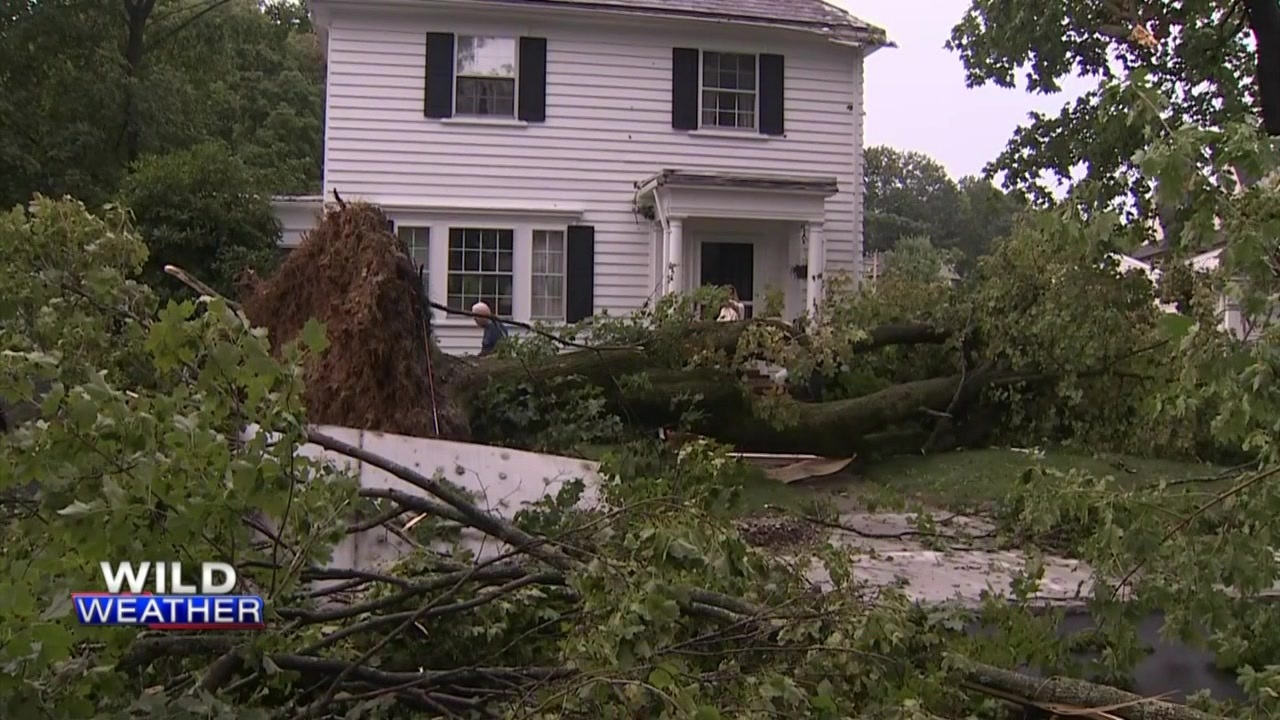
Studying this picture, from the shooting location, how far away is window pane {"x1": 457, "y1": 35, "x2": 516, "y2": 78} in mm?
14328

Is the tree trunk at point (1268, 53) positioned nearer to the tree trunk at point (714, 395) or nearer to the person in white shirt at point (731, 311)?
the tree trunk at point (714, 395)

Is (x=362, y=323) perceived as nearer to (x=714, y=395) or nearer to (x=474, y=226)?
(x=714, y=395)

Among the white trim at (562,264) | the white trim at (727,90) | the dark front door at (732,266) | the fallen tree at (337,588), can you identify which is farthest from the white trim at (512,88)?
the fallen tree at (337,588)

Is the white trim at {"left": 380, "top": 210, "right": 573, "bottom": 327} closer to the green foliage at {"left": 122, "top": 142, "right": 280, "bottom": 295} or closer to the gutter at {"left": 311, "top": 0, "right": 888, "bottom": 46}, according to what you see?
the green foliage at {"left": 122, "top": 142, "right": 280, "bottom": 295}

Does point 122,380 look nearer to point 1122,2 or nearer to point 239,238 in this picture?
point 239,238

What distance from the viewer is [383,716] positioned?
3.04m

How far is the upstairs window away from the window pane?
2.63m

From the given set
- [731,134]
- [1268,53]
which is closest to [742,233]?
[731,134]

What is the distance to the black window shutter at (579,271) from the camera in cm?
1431

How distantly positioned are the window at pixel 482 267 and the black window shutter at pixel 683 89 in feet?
9.07

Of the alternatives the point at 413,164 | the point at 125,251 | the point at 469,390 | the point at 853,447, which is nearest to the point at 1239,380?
the point at 125,251

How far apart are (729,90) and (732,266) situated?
2.39 m

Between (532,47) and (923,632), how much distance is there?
41.7ft

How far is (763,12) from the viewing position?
14742 millimetres
